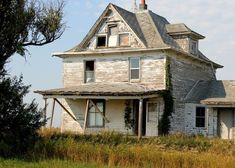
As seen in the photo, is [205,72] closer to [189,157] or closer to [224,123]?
[224,123]

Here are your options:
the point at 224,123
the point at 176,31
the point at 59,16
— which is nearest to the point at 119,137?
the point at 59,16

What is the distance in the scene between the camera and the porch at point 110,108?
29.8 meters

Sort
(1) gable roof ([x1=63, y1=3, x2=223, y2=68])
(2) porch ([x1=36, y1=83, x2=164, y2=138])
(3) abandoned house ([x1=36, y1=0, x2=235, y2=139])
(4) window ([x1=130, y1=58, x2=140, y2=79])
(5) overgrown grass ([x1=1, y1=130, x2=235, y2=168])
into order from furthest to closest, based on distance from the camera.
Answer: (1) gable roof ([x1=63, y1=3, x2=223, y2=68]), (4) window ([x1=130, y1=58, x2=140, y2=79]), (3) abandoned house ([x1=36, y1=0, x2=235, y2=139]), (2) porch ([x1=36, y1=83, x2=164, y2=138]), (5) overgrown grass ([x1=1, y1=130, x2=235, y2=168])

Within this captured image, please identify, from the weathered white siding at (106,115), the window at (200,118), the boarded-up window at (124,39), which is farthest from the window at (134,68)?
the window at (200,118)

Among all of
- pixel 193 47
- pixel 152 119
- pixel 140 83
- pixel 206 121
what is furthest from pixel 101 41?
pixel 206 121

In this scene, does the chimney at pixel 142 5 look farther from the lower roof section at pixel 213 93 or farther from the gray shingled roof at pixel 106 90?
the gray shingled roof at pixel 106 90

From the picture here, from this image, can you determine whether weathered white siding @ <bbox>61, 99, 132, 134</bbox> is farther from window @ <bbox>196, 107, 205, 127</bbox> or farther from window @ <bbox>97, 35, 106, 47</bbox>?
window @ <bbox>196, 107, 205, 127</bbox>

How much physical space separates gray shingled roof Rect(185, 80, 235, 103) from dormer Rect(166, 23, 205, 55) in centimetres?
258

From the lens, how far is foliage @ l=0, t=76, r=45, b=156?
18.0 metres

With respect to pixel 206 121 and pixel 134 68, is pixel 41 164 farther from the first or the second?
pixel 206 121

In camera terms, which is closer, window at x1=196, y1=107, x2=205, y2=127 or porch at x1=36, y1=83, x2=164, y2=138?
porch at x1=36, y1=83, x2=164, y2=138

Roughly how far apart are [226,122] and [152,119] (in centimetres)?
493

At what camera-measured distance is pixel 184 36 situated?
34156 mm

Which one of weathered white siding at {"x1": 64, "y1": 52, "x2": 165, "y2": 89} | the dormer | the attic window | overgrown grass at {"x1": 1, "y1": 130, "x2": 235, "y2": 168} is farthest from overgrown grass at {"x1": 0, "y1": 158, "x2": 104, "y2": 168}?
the attic window
